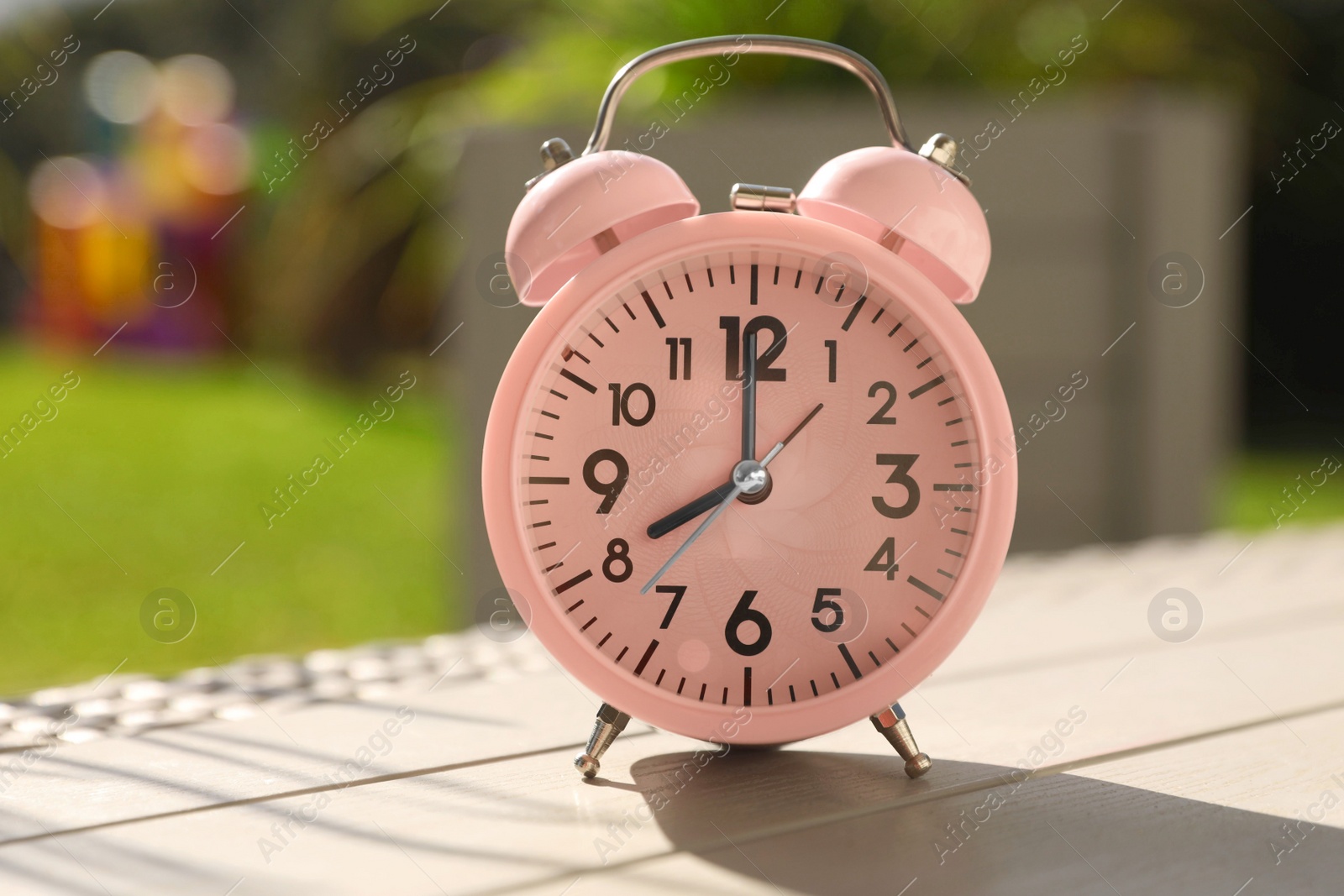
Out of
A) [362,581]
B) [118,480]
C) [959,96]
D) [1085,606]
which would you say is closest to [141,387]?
[118,480]

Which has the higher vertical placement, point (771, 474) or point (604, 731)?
point (771, 474)

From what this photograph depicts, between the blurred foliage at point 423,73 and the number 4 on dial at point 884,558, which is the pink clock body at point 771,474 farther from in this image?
the blurred foliage at point 423,73

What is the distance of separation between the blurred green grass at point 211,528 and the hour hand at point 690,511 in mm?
2384

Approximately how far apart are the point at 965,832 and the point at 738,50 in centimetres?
65

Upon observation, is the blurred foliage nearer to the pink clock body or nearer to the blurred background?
the blurred background

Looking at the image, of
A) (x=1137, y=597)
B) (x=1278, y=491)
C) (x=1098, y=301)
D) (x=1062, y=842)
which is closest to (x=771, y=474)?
(x=1062, y=842)

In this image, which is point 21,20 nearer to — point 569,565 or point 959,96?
point 959,96

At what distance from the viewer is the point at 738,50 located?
106 cm

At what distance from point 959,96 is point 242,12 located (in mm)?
7379

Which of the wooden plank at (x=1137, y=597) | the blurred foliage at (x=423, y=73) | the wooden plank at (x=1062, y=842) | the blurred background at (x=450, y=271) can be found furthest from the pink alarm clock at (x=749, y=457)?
the blurred foliage at (x=423, y=73)

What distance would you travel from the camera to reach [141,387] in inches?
277

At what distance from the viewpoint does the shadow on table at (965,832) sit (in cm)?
80

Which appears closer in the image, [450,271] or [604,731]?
[604,731]

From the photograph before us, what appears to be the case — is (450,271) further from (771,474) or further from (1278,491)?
(771,474)
